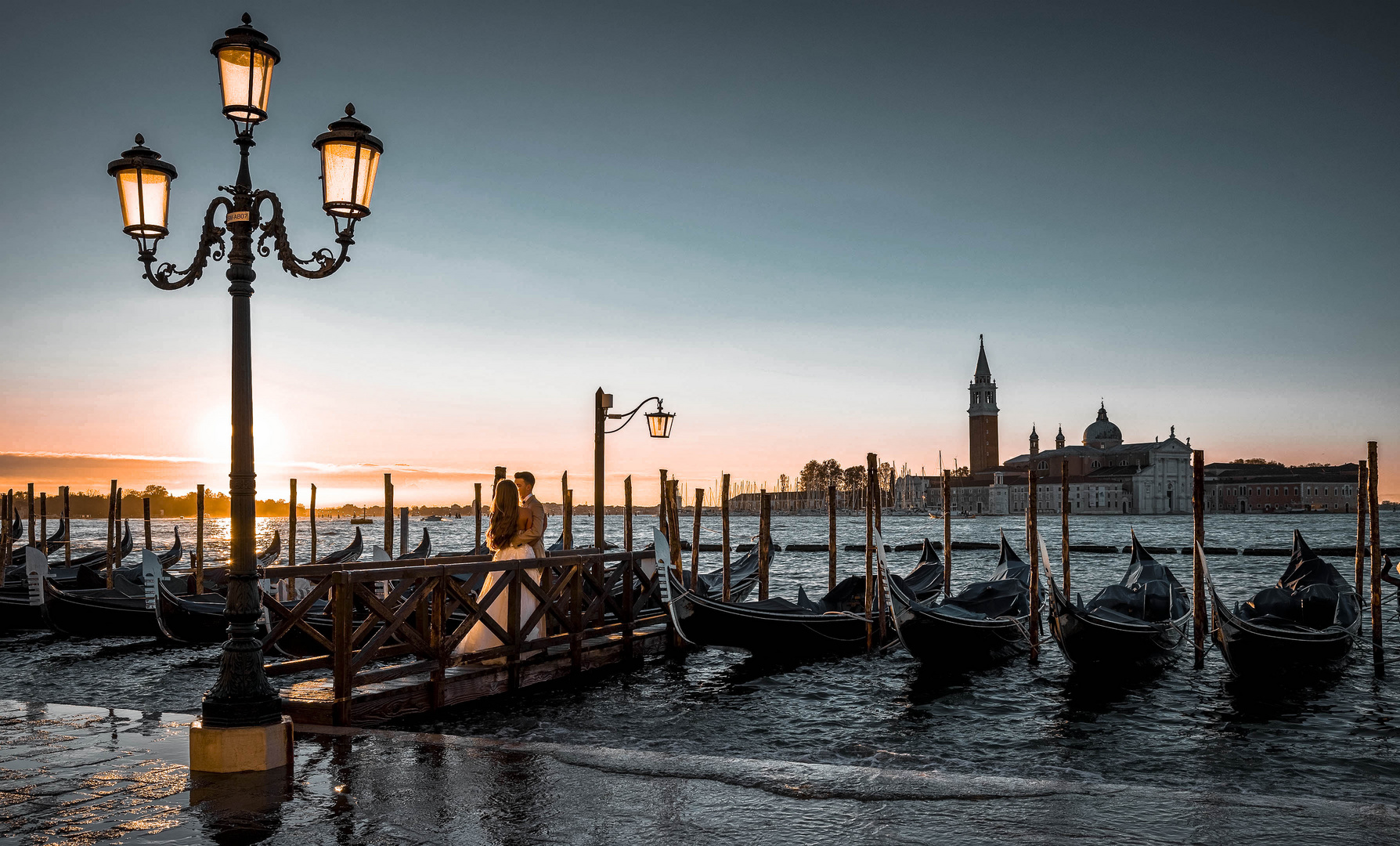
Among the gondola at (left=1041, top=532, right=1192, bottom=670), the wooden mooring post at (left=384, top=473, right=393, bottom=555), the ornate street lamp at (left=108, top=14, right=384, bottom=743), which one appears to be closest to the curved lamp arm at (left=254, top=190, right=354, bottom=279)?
the ornate street lamp at (left=108, top=14, right=384, bottom=743)

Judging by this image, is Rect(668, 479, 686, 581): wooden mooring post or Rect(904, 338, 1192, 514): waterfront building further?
Rect(904, 338, 1192, 514): waterfront building

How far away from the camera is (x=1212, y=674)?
10789 mm

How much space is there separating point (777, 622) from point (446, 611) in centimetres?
406

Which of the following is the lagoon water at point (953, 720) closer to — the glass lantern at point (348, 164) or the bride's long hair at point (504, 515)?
the bride's long hair at point (504, 515)

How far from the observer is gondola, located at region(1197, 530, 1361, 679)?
10.4 meters

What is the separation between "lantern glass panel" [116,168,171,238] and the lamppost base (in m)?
2.17

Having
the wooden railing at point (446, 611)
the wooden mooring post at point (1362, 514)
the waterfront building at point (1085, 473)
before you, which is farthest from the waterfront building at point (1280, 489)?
the wooden railing at point (446, 611)

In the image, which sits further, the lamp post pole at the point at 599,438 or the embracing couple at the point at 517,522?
the lamp post pole at the point at 599,438

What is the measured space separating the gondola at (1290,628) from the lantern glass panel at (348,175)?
8.73m

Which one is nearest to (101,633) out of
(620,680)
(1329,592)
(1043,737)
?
(620,680)

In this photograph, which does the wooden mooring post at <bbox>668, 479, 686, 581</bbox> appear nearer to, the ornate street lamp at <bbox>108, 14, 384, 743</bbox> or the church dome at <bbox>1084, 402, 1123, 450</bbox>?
the ornate street lamp at <bbox>108, 14, 384, 743</bbox>

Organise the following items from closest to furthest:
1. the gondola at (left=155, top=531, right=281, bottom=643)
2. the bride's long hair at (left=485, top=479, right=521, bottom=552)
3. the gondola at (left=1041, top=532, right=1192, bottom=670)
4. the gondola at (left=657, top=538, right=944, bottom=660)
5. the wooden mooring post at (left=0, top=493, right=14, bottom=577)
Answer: the bride's long hair at (left=485, top=479, right=521, bottom=552) < the gondola at (left=657, top=538, right=944, bottom=660) < the gondola at (left=1041, top=532, right=1192, bottom=670) < the gondola at (left=155, top=531, right=281, bottom=643) < the wooden mooring post at (left=0, top=493, right=14, bottom=577)

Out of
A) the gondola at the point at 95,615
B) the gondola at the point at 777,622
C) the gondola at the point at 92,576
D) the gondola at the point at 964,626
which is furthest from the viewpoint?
the gondola at the point at 92,576

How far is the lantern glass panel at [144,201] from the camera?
14.4 ft
